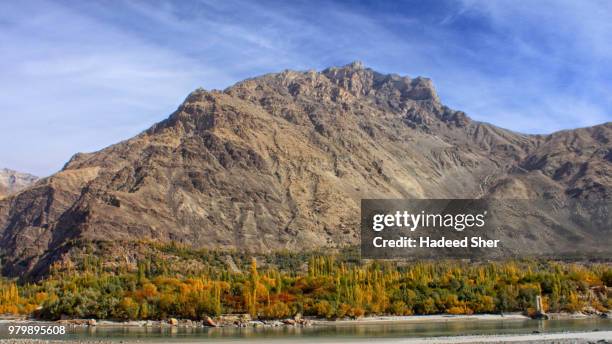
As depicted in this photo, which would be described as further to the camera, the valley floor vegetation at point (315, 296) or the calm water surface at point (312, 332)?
the valley floor vegetation at point (315, 296)

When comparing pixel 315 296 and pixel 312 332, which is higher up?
pixel 315 296

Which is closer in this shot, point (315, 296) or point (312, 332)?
point (312, 332)

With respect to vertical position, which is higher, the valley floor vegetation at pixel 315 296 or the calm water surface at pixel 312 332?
the valley floor vegetation at pixel 315 296

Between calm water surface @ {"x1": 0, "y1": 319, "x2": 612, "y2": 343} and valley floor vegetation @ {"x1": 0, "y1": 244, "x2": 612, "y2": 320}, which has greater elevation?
valley floor vegetation @ {"x1": 0, "y1": 244, "x2": 612, "y2": 320}

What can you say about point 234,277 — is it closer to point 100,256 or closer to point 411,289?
point 411,289

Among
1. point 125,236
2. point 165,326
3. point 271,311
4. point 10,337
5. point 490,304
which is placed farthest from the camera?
point 125,236

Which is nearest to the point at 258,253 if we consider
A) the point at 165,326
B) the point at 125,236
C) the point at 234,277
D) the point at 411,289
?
the point at 125,236

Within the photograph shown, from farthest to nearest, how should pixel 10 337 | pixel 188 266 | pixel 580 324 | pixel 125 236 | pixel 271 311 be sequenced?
pixel 125 236, pixel 188 266, pixel 271 311, pixel 580 324, pixel 10 337

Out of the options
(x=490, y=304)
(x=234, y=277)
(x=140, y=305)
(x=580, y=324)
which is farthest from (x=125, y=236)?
(x=580, y=324)

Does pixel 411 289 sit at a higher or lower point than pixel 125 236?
lower

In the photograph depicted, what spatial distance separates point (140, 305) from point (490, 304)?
49.8 m

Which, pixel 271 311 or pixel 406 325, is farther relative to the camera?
pixel 271 311

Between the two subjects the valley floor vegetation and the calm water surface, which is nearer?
the calm water surface

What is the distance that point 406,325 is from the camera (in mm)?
86188
